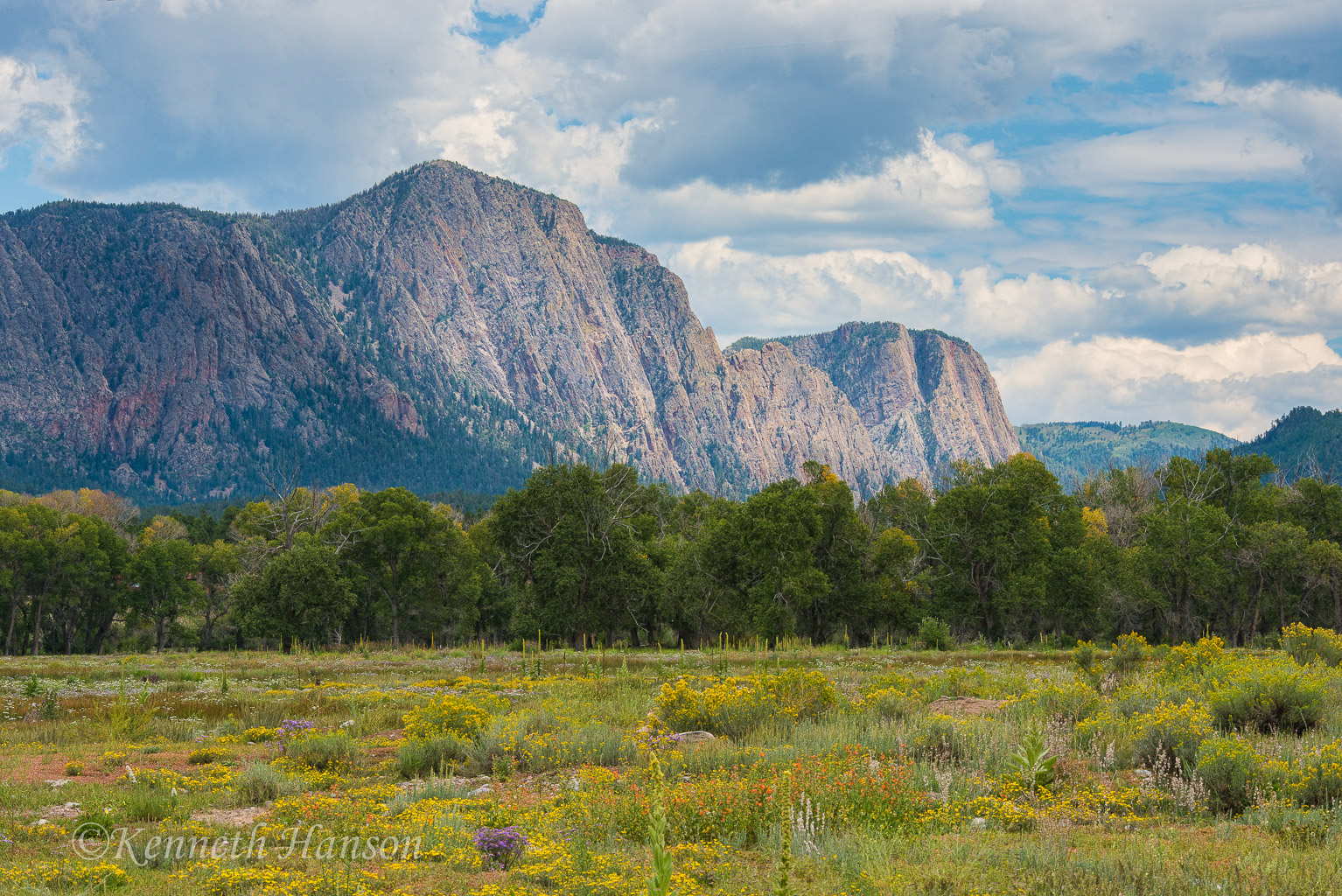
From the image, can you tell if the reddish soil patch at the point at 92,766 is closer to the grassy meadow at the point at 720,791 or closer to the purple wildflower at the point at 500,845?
the grassy meadow at the point at 720,791

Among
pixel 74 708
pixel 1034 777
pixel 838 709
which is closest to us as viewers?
pixel 1034 777

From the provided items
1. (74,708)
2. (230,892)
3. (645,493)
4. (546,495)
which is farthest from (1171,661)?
(645,493)

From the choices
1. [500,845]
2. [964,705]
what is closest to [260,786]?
[500,845]

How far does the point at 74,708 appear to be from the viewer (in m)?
18.2

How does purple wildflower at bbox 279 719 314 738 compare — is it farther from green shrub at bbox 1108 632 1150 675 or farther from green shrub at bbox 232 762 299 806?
green shrub at bbox 1108 632 1150 675

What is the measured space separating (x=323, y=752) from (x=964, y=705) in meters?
11.1

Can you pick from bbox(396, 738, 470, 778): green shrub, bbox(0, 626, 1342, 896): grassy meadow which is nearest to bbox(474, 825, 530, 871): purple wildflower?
bbox(0, 626, 1342, 896): grassy meadow

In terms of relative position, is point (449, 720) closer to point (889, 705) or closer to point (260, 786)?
point (260, 786)

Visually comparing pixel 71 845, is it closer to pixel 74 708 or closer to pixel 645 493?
pixel 74 708

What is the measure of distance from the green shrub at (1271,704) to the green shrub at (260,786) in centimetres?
1264

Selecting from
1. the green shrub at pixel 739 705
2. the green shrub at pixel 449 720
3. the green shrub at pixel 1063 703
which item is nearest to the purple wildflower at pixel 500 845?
the green shrub at pixel 449 720

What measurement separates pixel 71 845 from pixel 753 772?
683 cm

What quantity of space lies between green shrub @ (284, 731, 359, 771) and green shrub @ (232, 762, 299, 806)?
4.21ft

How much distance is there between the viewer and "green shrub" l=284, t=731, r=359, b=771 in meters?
12.1
